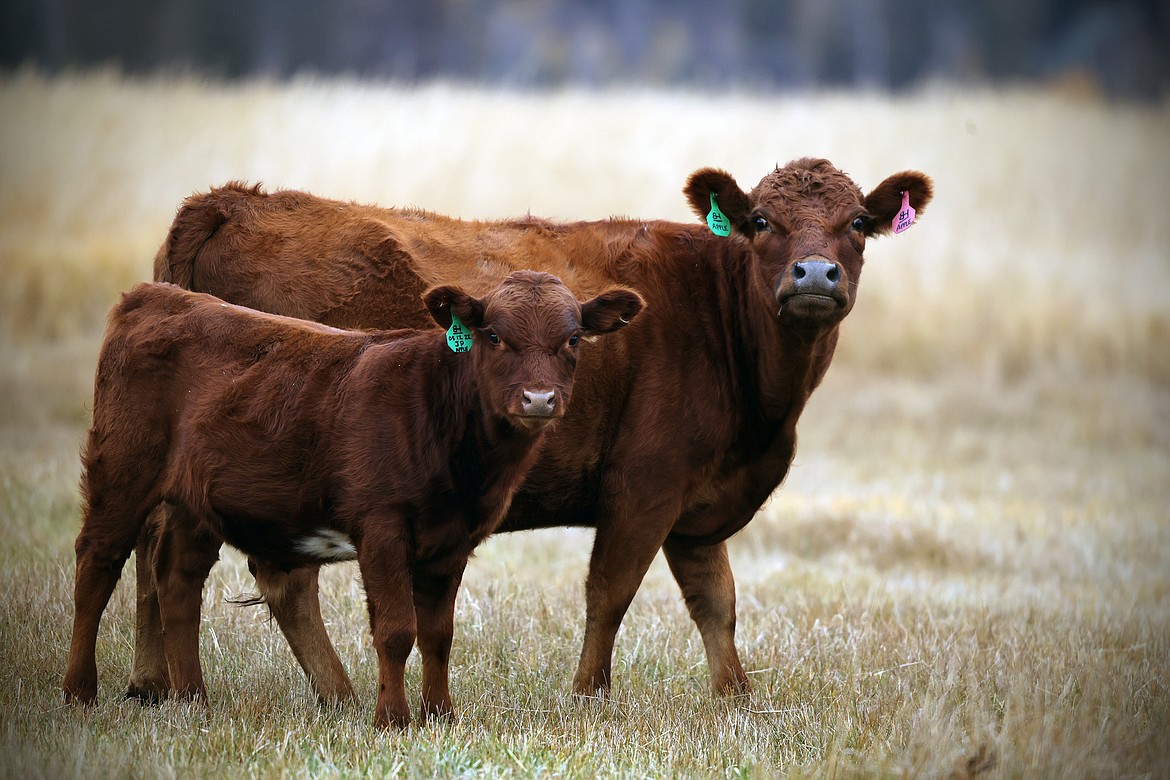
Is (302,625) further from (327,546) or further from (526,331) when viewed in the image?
(526,331)

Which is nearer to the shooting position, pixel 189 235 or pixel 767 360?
pixel 767 360

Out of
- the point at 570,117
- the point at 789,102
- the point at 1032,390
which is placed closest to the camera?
the point at 1032,390

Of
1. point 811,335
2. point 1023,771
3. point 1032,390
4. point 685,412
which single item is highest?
point 811,335

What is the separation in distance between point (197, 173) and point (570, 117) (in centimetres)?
734

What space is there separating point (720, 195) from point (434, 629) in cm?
266

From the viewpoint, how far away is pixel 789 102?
27328 mm

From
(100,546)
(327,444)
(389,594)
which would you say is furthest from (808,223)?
(100,546)

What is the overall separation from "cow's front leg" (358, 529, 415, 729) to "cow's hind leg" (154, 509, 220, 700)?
1.11m

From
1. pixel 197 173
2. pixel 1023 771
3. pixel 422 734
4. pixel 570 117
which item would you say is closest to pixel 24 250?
pixel 197 173

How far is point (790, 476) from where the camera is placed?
1512 centimetres

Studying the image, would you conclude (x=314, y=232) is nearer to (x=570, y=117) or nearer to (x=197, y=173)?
(x=197, y=173)

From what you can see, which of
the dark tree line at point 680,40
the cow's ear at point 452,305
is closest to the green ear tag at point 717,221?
the cow's ear at point 452,305

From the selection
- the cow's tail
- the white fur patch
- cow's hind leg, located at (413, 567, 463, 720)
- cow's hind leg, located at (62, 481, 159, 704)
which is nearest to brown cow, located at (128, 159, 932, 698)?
the cow's tail

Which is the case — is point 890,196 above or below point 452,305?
above
